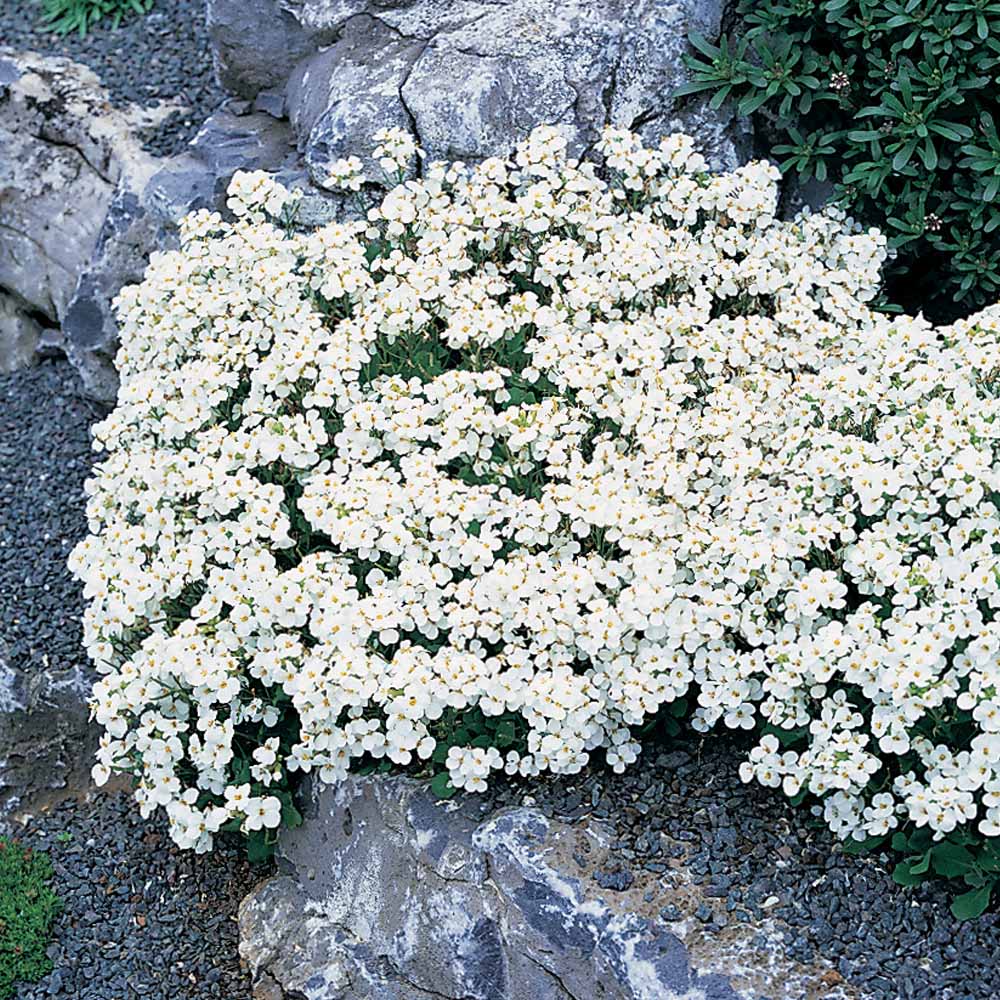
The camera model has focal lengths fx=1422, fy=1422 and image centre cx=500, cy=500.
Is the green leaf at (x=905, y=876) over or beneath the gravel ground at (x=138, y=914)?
over

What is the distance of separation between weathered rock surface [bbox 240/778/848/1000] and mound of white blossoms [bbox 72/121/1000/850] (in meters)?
0.17

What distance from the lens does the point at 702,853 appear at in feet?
11.5

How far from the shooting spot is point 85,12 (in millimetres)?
7195

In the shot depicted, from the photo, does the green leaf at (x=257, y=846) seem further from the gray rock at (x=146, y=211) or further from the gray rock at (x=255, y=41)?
the gray rock at (x=255, y=41)

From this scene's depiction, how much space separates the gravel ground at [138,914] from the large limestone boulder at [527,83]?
2.50 meters

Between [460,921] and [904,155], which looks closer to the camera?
[460,921]

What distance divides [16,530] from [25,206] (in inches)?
69.7

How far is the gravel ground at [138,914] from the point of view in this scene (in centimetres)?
420

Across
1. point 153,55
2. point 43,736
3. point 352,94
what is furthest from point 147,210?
point 43,736

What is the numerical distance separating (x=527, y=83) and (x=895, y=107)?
4.26ft

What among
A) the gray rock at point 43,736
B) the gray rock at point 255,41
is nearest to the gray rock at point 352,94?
the gray rock at point 255,41

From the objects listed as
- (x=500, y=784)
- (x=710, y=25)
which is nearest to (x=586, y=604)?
(x=500, y=784)

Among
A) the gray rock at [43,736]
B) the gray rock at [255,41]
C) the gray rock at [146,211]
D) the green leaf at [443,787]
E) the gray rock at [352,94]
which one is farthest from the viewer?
the gray rock at [255,41]

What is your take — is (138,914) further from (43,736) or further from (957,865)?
(957,865)
